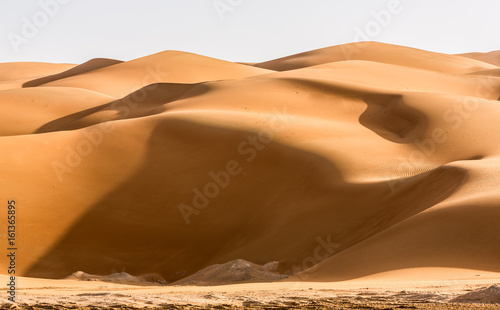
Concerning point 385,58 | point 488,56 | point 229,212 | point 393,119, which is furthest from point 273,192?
point 488,56

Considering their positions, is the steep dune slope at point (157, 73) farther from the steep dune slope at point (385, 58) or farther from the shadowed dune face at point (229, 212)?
the shadowed dune face at point (229, 212)

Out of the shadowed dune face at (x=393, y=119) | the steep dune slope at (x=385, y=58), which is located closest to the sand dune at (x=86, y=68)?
the steep dune slope at (x=385, y=58)

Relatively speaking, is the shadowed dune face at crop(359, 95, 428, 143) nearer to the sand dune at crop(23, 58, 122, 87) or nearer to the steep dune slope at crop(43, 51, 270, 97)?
the steep dune slope at crop(43, 51, 270, 97)

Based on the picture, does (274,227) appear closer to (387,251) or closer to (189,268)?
(189,268)

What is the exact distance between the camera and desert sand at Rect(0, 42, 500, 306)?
14742 mm

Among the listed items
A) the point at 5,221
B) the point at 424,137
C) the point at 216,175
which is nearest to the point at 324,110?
the point at 424,137

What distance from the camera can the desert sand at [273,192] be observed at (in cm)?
1474

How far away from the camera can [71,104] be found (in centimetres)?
4462

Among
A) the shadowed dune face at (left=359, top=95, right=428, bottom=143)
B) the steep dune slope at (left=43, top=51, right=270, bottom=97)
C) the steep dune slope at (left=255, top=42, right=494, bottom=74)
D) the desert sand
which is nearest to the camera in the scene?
the desert sand

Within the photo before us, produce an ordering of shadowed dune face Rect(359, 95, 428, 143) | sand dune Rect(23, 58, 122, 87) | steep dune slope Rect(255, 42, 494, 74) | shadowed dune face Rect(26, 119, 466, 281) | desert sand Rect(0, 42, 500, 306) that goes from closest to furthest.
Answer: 1. desert sand Rect(0, 42, 500, 306)
2. shadowed dune face Rect(26, 119, 466, 281)
3. shadowed dune face Rect(359, 95, 428, 143)
4. steep dune slope Rect(255, 42, 494, 74)
5. sand dune Rect(23, 58, 122, 87)

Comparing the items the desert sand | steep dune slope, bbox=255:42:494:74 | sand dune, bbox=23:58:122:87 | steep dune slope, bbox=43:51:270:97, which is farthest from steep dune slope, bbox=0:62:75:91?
the desert sand

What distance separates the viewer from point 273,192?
22984mm

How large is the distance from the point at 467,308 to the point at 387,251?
5019 millimetres

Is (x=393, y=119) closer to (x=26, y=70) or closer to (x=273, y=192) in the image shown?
(x=273, y=192)
